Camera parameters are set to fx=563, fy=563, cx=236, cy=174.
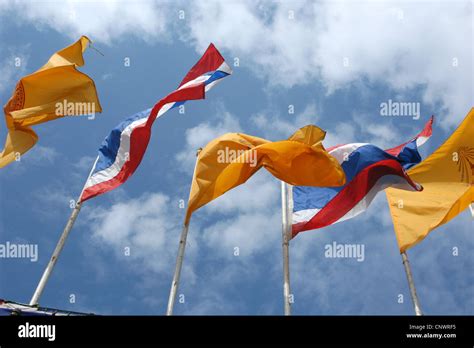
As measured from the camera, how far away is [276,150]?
2325 cm

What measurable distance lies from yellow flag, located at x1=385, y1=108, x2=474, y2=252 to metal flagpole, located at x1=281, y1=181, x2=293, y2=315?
4497 mm

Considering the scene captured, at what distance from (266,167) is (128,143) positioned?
7.22 m

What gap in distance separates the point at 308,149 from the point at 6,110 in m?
14.3

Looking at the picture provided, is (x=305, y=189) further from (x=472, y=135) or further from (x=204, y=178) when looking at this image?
(x=472, y=135)

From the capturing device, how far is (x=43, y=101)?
26.5 m

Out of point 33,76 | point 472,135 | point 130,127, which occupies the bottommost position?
point 472,135

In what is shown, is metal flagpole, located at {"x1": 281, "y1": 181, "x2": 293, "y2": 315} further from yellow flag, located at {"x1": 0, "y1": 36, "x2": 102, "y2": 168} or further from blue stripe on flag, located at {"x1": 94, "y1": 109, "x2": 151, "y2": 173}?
yellow flag, located at {"x1": 0, "y1": 36, "x2": 102, "y2": 168}

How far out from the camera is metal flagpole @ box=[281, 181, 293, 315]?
22.4m

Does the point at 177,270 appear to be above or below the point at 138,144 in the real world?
below
